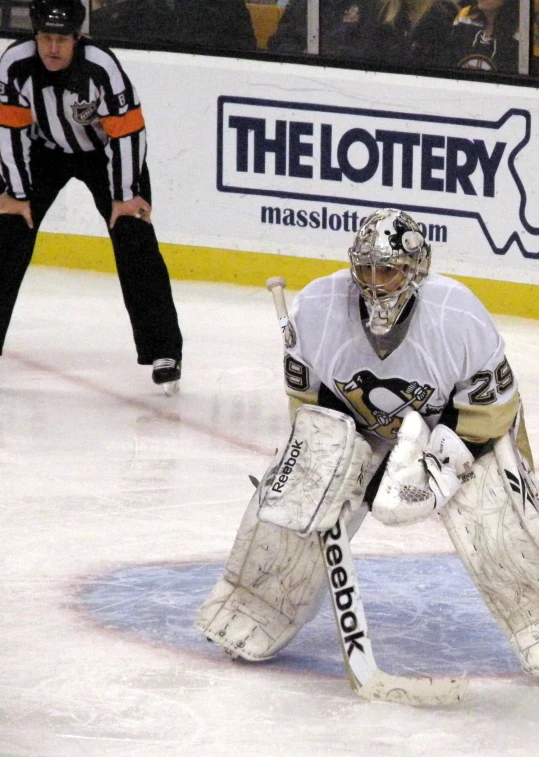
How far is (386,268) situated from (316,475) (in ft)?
1.27

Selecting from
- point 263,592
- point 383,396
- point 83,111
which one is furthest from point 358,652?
point 83,111

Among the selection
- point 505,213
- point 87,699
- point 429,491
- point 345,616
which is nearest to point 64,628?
point 87,699

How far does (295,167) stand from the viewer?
275 inches

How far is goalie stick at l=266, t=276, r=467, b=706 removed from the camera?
10.0ft

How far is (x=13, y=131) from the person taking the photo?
17.5 ft

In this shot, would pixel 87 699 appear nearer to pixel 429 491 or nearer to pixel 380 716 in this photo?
pixel 380 716

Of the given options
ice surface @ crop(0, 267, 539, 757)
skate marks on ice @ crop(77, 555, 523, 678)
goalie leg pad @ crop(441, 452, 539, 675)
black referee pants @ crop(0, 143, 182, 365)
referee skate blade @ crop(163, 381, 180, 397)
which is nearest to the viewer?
ice surface @ crop(0, 267, 539, 757)

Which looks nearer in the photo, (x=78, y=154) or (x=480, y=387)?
(x=480, y=387)

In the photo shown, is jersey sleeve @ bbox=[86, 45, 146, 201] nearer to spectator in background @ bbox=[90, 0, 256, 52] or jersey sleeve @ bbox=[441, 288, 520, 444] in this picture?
spectator in background @ bbox=[90, 0, 256, 52]

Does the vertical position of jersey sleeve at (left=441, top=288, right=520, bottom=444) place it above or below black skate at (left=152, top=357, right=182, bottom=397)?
above

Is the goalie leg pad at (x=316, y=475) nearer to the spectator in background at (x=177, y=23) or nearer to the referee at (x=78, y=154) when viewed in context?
the referee at (x=78, y=154)

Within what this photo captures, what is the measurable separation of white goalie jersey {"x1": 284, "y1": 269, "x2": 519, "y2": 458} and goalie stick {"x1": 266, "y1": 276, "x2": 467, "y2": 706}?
0.81 feet

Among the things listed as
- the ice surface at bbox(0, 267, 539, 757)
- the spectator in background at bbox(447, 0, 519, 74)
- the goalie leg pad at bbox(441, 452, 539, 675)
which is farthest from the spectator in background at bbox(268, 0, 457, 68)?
the goalie leg pad at bbox(441, 452, 539, 675)

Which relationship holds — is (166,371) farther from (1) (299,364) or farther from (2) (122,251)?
(1) (299,364)
